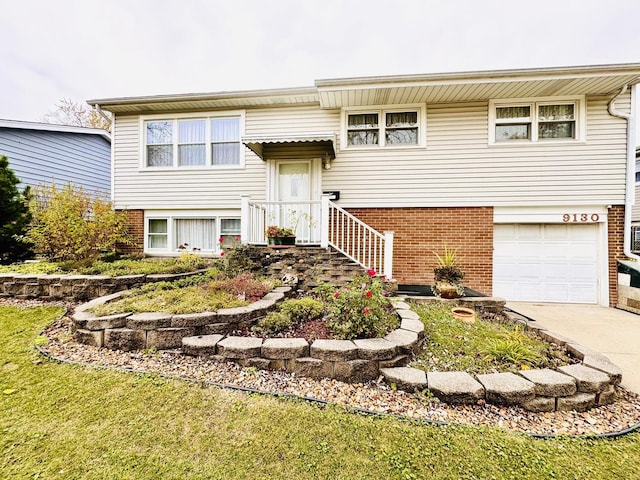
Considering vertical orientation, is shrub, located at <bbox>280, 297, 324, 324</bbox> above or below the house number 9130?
below

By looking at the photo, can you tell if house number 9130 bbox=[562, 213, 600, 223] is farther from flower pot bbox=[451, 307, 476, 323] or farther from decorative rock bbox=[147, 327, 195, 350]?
decorative rock bbox=[147, 327, 195, 350]

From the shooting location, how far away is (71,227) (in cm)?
604

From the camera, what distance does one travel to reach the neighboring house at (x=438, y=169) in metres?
6.12

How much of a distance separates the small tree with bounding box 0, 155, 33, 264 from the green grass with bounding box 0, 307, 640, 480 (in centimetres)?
576

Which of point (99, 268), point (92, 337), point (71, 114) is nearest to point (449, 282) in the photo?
point (92, 337)

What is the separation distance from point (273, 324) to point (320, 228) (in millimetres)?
3272

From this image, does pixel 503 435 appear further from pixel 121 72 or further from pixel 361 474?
pixel 121 72

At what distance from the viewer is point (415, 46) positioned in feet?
43.2

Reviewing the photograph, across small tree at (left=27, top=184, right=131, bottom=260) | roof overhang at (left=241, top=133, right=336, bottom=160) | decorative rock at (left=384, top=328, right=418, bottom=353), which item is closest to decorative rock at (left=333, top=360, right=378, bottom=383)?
decorative rock at (left=384, top=328, right=418, bottom=353)

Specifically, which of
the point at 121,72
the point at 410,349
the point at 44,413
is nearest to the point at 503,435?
the point at 410,349

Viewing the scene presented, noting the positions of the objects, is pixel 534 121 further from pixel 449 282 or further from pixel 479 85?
pixel 449 282

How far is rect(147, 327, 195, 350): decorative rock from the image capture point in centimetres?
305

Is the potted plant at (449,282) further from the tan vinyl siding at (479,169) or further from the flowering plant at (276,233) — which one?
the flowering plant at (276,233)

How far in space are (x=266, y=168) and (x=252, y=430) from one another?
20.4 ft
